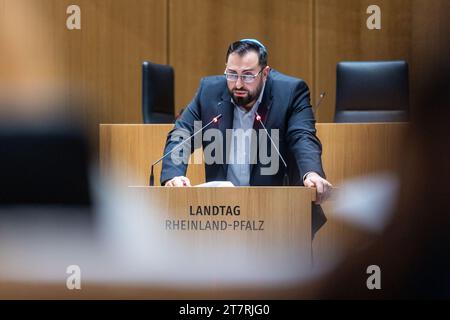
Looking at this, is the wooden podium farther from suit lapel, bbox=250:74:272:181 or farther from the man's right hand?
suit lapel, bbox=250:74:272:181

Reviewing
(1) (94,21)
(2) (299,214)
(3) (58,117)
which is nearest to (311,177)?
(2) (299,214)

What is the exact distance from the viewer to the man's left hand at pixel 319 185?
6.84 ft

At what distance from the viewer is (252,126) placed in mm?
2547

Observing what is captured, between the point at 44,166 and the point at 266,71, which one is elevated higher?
the point at 266,71

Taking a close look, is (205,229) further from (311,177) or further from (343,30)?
(343,30)

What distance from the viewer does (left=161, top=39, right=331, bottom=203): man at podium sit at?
2351 millimetres

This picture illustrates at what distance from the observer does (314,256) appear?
6.33ft

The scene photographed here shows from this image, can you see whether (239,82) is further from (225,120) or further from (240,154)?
(240,154)

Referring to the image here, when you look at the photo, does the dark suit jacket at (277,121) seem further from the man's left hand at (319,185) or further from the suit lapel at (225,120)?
the man's left hand at (319,185)

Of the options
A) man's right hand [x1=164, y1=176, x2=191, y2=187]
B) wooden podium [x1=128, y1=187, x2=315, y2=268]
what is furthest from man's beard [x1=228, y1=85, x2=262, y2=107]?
wooden podium [x1=128, y1=187, x2=315, y2=268]

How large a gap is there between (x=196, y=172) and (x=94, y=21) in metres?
1.97

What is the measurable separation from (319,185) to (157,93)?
6.49 ft

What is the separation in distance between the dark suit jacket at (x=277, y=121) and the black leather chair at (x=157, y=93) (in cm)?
121

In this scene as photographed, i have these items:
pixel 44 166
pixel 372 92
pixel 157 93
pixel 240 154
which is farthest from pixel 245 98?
pixel 372 92
